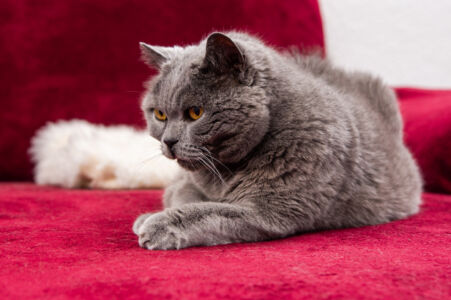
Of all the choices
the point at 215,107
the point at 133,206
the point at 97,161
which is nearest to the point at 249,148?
the point at 215,107

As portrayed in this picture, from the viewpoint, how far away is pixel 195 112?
1.11 metres

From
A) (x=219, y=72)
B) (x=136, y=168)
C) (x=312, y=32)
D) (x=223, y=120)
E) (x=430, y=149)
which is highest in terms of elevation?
(x=312, y=32)

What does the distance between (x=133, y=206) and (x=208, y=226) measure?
580 mm

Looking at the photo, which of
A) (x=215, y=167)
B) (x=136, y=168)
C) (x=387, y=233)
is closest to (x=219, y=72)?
(x=215, y=167)

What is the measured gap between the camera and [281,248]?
968 mm

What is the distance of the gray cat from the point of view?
1044 mm

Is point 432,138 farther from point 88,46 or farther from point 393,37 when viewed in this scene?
point 88,46

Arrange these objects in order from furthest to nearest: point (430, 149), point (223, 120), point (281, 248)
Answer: point (430, 149) < point (223, 120) < point (281, 248)

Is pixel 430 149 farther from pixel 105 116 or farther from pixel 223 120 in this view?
pixel 105 116

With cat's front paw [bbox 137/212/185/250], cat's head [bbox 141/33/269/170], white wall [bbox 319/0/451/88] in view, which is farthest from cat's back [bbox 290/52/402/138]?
white wall [bbox 319/0/451/88]

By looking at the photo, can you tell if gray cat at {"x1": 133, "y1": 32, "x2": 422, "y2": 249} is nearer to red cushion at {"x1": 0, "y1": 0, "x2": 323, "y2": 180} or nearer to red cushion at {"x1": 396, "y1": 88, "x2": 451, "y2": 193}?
red cushion at {"x1": 396, "y1": 88, "x2": 451, "y2": 193}

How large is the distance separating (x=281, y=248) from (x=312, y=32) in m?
1.50

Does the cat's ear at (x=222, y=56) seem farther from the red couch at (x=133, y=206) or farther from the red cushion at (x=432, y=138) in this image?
the red cushion at (x=432, y=138)

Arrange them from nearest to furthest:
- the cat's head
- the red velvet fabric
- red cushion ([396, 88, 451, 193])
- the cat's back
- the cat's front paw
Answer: the red velvet fabric < the cat's front paw < the cat's head < the cat's back < red cushion ([396, 88, 451, 193])
